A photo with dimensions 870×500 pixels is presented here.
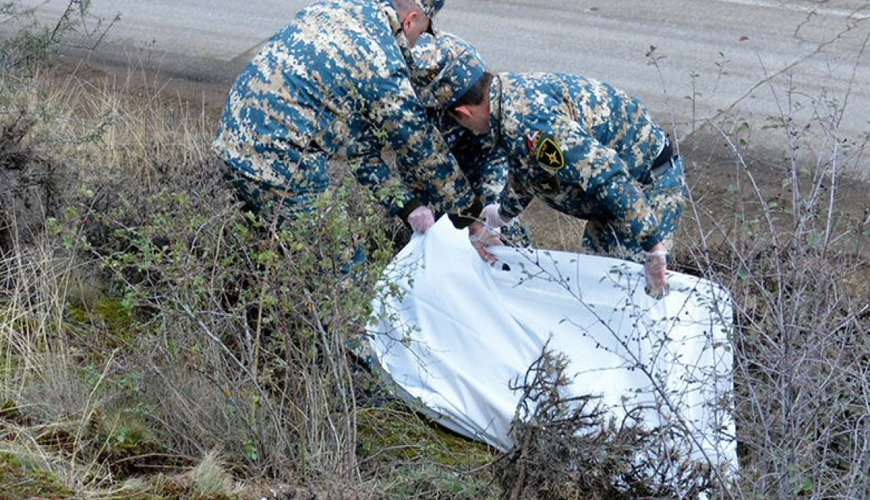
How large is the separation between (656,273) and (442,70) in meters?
1.05

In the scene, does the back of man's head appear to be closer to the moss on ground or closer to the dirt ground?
the dirt ground

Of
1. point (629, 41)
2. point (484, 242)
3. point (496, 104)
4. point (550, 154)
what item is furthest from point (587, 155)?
point (629, 41)

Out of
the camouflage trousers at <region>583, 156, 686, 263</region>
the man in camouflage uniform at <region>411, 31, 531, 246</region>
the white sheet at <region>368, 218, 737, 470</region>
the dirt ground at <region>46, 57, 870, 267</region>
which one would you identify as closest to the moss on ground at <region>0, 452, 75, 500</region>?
the white sheet at <region>368, 218, 737, 470</region>

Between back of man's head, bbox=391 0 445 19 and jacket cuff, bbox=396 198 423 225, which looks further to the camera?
jacket cuff, bbox=396 198 423 225

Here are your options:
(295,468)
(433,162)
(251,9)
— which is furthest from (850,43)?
(295,468)

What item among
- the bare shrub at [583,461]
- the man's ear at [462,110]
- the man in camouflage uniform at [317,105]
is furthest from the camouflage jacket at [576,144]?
the bare shrub at [583,461]

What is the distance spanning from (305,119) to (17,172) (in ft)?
4.72

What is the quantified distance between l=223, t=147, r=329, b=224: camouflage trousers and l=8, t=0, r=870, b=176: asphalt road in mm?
3904

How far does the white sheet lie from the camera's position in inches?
178

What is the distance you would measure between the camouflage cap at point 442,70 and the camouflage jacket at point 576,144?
0.11 m

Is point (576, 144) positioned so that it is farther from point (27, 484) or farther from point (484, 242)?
point (27, 484)

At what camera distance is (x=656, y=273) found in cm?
456

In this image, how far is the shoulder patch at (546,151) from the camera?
4.37 metres

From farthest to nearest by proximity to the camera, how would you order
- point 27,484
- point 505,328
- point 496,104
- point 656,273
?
point 505,328 → point 656,273 → point 496,104 → point 27,484
